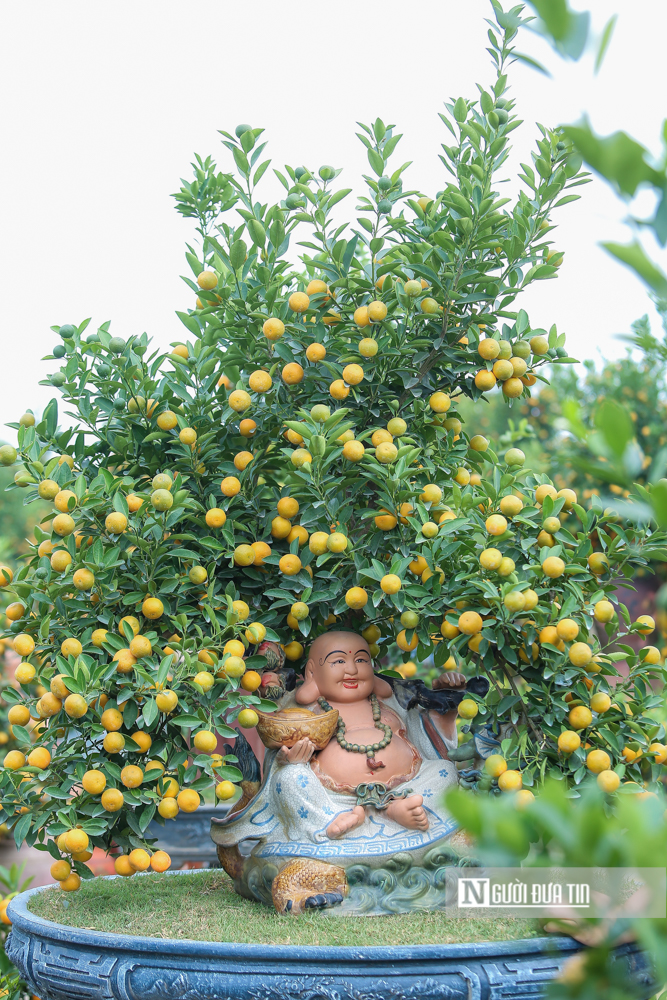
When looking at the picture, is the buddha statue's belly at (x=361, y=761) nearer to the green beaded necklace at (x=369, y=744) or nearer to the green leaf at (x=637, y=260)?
the green beaded necklace at (x=369, y=744)

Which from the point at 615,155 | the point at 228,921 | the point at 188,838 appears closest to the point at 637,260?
the point at 615,155

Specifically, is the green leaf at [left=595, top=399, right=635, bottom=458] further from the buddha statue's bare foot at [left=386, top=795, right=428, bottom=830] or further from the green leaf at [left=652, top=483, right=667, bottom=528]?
the buddha statue's bare foot at [left=386, top=795, right=428, bottom=830]

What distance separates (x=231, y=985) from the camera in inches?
57.3

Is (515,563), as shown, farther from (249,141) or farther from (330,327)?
(249,141)

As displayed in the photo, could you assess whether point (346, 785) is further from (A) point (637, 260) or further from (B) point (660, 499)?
(A) point (637, 260)

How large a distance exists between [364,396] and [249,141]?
0.67 m

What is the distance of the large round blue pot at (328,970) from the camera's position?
1427 millimetres

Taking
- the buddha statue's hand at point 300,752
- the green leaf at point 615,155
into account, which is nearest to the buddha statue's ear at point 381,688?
the buddha statue's hand at point 300,752

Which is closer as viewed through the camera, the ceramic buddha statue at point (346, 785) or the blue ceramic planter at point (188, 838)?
the ceramic buddha statue at point (346, 785)

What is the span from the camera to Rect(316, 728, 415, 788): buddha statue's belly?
6.55 feet

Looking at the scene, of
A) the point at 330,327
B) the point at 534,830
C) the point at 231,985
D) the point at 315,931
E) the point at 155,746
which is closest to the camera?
the point at 534,830

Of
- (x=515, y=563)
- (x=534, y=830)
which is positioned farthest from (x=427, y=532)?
(x=534, y=830)

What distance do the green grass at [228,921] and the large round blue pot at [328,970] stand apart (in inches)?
3.3

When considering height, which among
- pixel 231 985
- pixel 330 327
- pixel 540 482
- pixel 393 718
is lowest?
pixel 231 985
